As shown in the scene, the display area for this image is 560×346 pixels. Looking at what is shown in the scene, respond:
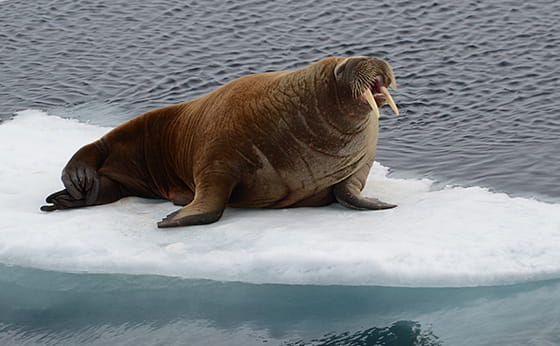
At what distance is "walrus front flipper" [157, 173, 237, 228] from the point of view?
20.1 ft

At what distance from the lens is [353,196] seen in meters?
6.44

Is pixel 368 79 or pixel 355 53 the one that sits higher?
pixel 368 79

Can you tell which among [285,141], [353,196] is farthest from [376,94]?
[353,196]

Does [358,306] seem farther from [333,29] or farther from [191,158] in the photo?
[333,29]

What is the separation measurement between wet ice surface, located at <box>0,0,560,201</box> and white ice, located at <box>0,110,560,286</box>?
3.77 ft

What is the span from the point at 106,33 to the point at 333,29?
10.6 ft

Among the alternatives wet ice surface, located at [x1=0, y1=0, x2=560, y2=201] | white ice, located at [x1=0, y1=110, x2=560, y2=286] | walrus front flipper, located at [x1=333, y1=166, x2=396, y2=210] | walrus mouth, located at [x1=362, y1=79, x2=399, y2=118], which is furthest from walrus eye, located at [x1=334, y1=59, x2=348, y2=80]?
wet ice surface, located at [x1=0, y1=0, x2=560, y2=201]

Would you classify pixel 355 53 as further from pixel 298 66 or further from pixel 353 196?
pixel 353 196

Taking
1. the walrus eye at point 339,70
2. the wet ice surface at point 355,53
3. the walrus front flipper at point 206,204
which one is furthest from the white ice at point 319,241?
the wet ice surface at point 355,53

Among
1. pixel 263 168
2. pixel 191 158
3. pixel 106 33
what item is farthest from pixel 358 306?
pixel 106 33

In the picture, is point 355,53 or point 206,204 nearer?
point 206,204

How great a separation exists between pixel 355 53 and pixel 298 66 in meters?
0.84

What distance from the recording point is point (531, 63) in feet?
35.6

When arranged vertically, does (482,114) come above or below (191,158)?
below
